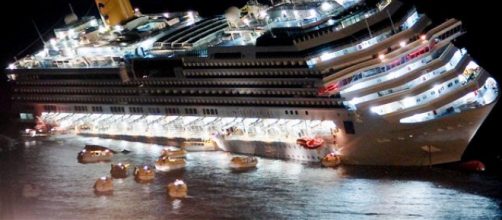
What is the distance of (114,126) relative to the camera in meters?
49.0

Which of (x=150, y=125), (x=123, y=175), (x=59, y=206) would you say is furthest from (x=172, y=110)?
(x=59, y=206)

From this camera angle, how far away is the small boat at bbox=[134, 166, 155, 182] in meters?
40.5

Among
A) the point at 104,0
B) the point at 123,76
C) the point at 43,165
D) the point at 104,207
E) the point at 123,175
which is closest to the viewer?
the point at 104,207

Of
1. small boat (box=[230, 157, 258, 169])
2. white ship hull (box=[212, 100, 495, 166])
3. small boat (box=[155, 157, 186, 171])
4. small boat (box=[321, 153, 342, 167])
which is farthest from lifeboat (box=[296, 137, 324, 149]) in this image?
small boat (box=[155, 157, 186, 171])

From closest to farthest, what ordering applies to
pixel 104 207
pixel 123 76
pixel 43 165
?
pixel 104 207 < pixel 43 165 < pixel 123 76

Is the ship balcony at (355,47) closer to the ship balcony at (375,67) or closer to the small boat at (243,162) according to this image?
the ship balcony at (375,67)

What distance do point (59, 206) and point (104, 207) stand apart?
6.44 ft

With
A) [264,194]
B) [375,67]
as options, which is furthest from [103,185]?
[375,67]

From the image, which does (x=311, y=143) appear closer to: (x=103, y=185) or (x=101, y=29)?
(x=103, y=185)

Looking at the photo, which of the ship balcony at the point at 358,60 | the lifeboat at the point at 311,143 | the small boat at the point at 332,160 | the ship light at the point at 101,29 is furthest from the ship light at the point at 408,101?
the ship light at the point at 101,29

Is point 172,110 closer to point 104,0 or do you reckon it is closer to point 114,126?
point 114,126

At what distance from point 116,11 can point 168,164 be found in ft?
48.0

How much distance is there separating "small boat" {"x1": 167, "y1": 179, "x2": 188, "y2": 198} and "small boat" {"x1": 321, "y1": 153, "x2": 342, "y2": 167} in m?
5.61

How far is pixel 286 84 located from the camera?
41281 millimetres
